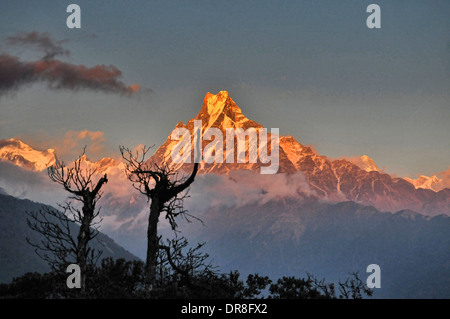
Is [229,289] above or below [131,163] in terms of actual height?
below

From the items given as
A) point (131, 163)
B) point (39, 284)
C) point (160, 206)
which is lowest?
point (39, 284)

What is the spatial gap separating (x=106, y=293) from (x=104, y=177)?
587cm
